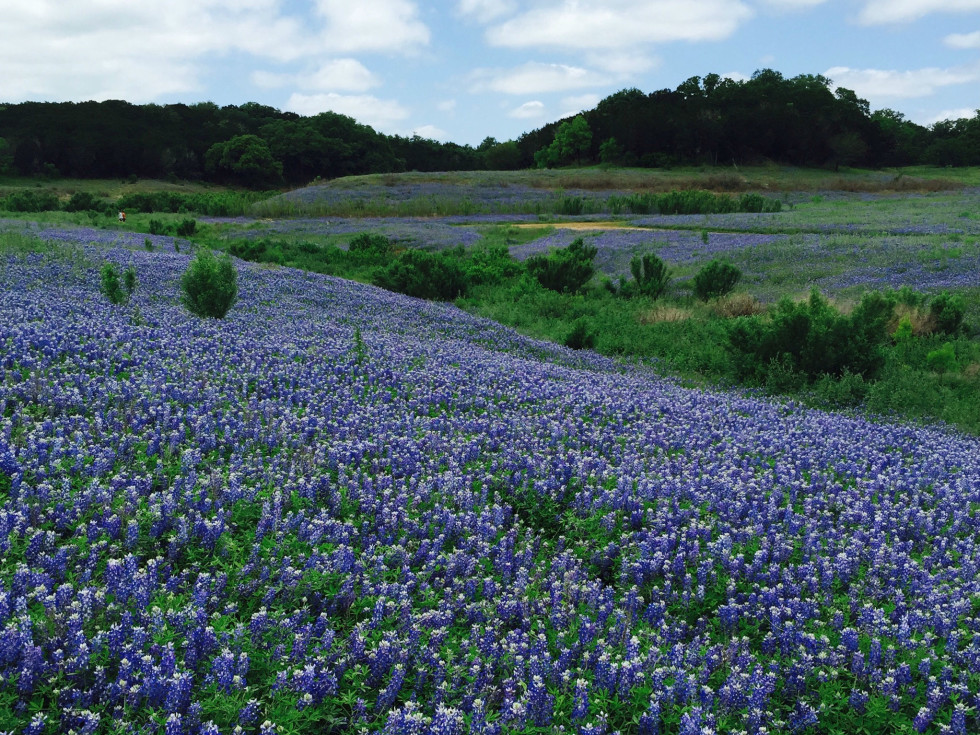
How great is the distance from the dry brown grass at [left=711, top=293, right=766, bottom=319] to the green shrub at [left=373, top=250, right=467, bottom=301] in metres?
8.76

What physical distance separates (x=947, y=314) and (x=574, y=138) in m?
90.5

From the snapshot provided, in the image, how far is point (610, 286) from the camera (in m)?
23.8

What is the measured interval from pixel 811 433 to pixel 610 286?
16648 mm

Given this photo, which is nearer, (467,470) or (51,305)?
(467,470)

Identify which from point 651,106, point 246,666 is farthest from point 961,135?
point 246,666

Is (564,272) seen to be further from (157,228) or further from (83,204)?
(83,204)

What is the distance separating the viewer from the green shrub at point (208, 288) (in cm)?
1112

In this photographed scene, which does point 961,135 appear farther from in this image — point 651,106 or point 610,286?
point 610,286

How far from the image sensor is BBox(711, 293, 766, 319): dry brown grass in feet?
62.6

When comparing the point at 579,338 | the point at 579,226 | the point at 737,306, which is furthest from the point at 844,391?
the point at 579,226

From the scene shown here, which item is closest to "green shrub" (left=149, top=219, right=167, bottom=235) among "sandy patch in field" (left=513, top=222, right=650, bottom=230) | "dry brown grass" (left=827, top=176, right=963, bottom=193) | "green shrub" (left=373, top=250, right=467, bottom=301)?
"green shrub" (left=373, top=250, right=467, bottom=301)

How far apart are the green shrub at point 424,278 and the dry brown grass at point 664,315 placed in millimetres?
7528

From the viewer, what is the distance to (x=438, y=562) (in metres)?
3.90

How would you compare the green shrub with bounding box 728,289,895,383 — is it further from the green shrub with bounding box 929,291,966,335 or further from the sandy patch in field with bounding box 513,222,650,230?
the sandy patch in field with bounding box 513,222,650,230
